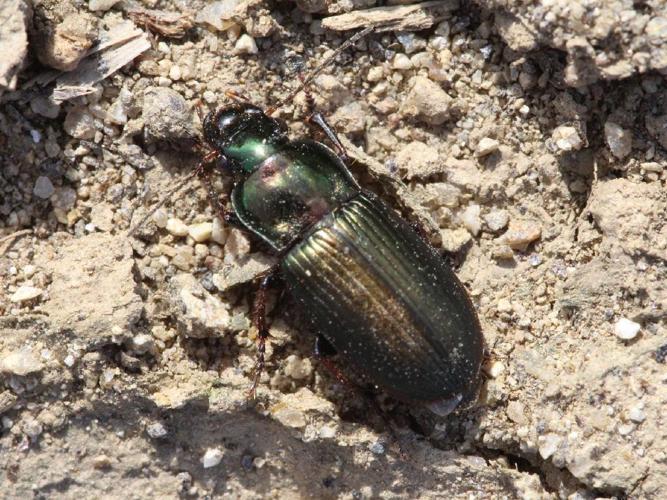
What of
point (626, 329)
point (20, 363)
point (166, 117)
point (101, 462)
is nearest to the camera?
point (20, 363)

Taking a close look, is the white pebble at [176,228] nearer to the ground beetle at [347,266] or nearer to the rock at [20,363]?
the ground beetle at [347,266]

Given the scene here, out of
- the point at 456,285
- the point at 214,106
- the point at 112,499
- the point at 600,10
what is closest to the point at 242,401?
the point at 112,499

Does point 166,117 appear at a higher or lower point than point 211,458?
higher

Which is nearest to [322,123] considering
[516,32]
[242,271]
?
[242,271]

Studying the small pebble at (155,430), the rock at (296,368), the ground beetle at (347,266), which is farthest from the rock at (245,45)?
the small pebble at (155,430)

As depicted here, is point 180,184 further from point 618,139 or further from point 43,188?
point 618,139

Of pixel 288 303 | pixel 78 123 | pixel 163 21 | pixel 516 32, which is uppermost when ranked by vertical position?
pixel 516 32

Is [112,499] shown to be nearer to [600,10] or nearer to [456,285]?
[456,285]
